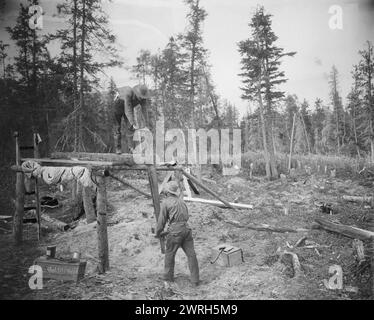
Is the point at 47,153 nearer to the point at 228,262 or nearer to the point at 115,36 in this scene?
the point at 115,36

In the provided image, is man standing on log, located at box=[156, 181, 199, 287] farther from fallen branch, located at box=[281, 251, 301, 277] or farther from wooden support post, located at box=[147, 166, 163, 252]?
fallen branch, located at box=[281, 251, 301, 277]

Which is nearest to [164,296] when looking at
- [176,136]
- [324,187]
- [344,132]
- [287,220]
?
[287,220]

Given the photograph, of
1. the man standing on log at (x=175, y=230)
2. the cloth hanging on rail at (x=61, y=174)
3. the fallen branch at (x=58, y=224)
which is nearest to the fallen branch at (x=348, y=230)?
the man standing on log at (x=175, y=230)

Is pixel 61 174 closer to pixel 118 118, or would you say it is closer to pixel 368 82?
pixel 118 118

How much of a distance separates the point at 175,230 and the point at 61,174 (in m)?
3.76

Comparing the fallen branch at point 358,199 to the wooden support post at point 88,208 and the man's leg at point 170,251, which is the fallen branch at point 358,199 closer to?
the man's leg at point 170,251

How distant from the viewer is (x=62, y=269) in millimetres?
6949

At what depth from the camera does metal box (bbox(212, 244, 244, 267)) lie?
7.38 m

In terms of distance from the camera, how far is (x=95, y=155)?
8.50 meters

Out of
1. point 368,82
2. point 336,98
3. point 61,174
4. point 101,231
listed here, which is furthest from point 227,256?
point 336,98

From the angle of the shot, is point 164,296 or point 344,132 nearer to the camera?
point 164,296

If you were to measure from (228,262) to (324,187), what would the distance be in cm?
1469

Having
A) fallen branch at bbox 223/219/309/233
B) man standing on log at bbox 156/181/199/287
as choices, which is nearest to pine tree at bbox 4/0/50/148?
fallen branch at bbox 223/219/309/233

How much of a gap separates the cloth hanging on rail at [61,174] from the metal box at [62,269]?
191 centimetres
